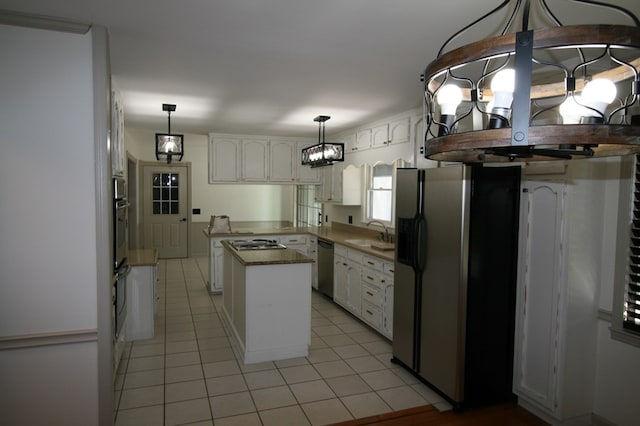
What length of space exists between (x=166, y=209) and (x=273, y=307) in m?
5.69

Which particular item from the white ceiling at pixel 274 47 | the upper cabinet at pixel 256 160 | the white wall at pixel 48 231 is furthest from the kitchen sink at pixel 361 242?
the white wall at pixel 48 231

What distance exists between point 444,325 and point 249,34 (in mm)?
2406

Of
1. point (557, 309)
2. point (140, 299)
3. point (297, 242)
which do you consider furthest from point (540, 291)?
point (297, 242)

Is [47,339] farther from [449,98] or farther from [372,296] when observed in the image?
[372,296]

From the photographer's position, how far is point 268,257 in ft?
13.0

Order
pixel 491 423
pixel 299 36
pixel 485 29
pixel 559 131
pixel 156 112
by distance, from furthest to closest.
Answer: pixel 156 112 → pixel 491 423 → pixel 299 36 → pixel 485 29 → pixel 559 131

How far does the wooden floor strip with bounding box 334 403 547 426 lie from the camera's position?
9.29 ft

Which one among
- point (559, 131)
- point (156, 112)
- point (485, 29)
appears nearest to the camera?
point (559, 131)

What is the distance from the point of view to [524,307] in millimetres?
3031

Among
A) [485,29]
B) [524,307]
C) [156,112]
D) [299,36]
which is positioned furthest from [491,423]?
[156,112]

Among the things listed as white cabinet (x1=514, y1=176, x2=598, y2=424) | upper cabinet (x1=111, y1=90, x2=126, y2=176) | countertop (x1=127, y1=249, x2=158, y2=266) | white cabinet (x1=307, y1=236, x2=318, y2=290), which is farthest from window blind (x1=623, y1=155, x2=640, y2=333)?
white cabinet (x1=307, y1=236, x2=318, y2=290)

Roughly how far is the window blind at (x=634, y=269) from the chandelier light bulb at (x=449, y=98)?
82.6 inches

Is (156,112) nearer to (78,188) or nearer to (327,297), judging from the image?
(78,188)

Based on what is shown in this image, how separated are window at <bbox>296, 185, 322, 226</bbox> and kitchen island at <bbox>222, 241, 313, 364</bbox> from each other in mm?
3417
